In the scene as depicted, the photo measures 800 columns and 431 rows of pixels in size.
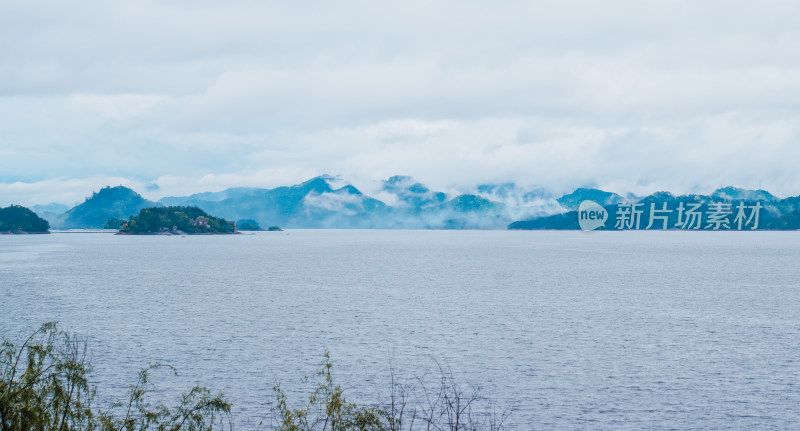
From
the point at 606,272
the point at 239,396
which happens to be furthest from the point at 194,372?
the point at 606,272

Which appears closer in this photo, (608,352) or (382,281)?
(608,352)

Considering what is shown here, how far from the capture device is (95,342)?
156ft

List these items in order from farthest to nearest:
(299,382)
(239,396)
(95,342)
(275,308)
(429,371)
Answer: (275,308)
(95,342)
(429,371)
(299,382)
(239,396)

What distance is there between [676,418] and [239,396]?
22372mm

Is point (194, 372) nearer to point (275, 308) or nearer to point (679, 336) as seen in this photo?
point (275, 308)

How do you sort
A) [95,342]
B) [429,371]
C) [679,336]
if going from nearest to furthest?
[429,371] < [95,342] < [679,336]

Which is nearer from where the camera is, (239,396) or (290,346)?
(239,396)

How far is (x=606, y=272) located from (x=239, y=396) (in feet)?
322

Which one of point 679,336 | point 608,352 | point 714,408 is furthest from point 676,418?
point 679,336

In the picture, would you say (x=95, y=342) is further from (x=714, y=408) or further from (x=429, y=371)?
(x=714, y=408)

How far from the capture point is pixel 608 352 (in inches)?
1763

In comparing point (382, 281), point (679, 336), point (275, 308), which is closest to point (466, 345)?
point (679, 336)

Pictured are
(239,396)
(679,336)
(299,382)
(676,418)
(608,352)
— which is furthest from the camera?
(679,336)

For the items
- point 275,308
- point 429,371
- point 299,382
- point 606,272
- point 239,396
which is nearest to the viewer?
point 239,396
